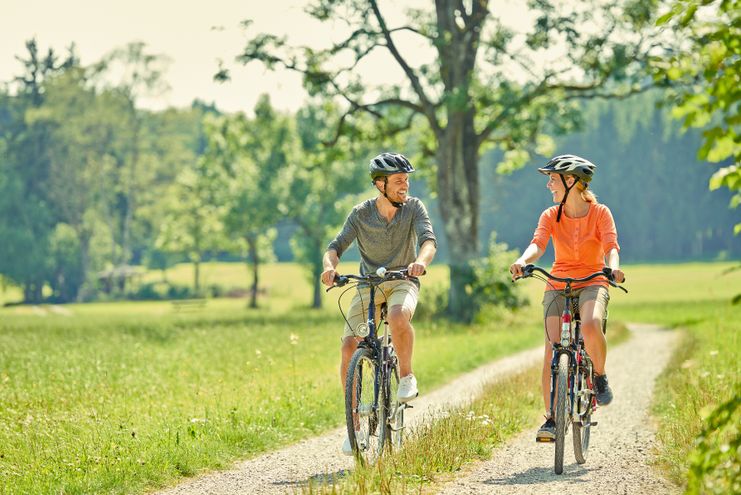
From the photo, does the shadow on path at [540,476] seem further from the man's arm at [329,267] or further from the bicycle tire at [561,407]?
the man's arm at [329,267]

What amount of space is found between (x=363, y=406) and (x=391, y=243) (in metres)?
1.22

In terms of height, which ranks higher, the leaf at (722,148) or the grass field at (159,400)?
the leaf at (722,148)

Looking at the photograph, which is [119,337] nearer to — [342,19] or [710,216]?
[342,19]

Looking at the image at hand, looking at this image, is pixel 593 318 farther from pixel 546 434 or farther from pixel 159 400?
pixel 159 400

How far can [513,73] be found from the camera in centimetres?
2686

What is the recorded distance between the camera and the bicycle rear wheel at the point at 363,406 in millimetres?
7086

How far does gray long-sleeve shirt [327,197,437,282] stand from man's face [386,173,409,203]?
0.38 feet

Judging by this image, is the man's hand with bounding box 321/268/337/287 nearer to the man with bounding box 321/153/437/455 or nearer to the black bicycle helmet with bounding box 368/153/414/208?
the man with bounding box 321/153/437/455

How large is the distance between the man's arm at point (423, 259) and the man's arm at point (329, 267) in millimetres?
538

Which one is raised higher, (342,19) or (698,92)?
(342,19)

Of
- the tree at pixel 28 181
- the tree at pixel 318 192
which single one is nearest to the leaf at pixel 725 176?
the tree at pixel 318 192

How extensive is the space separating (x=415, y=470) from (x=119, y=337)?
1746 centimetres

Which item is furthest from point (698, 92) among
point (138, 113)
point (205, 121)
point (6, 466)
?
point (138, 113)

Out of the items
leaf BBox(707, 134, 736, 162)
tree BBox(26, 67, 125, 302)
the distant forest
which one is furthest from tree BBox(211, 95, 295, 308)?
the distant forest
